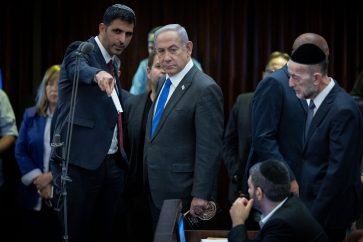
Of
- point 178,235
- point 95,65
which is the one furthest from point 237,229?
point 95,65

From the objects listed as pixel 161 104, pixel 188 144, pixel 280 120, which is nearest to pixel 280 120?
pixel 280 120

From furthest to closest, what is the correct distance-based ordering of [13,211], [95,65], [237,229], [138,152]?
[13,211] → [138,152] → [95,65] → [237,229]

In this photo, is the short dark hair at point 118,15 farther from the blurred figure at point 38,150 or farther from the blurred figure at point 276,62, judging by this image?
the blurred figure at point 276,62

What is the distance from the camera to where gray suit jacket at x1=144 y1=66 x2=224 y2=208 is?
4.75 meters

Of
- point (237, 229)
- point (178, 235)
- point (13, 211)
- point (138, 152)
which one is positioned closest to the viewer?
point (178, 235)

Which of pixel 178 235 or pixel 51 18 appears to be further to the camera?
pixel 51 18

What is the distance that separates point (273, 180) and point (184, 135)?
2.99 feet

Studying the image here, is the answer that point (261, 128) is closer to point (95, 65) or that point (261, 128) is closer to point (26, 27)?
point (95, 65)

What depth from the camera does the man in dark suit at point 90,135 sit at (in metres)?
4.76

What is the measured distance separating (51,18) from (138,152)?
9.60ft

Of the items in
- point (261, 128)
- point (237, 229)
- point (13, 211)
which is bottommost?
point (13, 211)

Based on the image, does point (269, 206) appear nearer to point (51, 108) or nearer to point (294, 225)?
point (294, 225)

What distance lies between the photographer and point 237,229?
4.04 meters

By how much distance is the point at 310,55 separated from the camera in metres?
4.54
